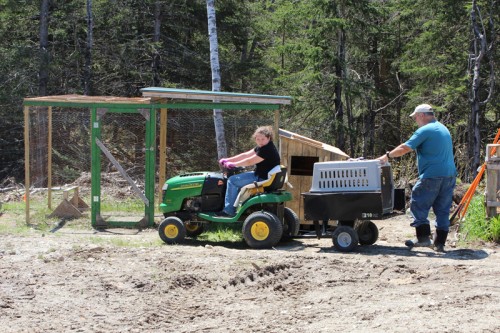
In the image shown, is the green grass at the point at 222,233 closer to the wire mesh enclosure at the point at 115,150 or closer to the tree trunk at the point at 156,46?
the wire mesh enclosure at the point at 115,150

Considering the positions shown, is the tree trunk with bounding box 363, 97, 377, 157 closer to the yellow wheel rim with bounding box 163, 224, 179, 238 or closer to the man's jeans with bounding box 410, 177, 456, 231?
the man's jeans with bounding box 410, 177, 456, 231

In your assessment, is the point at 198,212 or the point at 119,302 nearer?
the point at 119,302

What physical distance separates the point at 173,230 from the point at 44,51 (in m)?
13.3

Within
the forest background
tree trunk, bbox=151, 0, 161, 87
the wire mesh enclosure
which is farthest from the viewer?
tree trunk, bbox=151, 0, 161, 87

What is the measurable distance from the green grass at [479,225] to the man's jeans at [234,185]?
3184 mm

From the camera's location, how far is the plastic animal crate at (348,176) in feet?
29.5

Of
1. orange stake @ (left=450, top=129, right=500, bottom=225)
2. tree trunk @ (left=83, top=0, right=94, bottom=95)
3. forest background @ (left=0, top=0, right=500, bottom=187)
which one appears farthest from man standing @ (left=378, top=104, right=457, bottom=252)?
tree trunk @ (left=83, top=0, right=94, bottom=95)

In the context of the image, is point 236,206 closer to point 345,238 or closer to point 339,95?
point 345,238

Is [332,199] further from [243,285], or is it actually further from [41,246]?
[41,246]

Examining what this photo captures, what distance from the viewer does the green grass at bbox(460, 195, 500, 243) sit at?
375 inches

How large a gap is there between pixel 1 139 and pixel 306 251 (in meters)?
13.3

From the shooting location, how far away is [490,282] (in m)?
6.90

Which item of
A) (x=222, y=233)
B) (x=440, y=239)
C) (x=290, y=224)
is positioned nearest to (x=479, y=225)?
(x=440, y=239)

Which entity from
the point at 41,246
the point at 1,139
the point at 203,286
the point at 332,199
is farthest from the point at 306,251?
the point at 1,139
